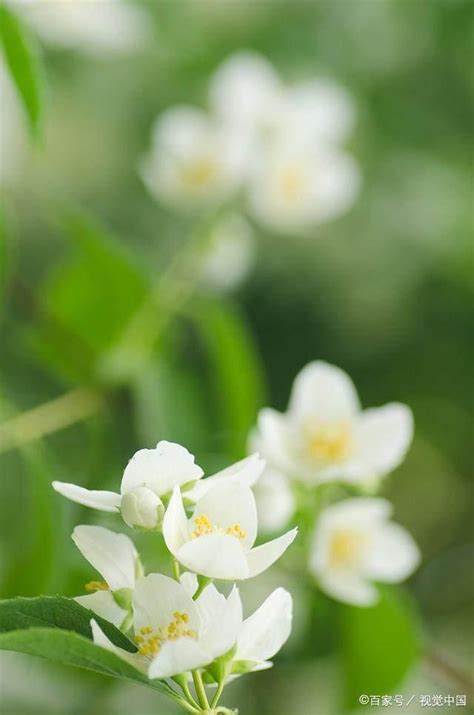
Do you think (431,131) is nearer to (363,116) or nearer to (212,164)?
(363,116)

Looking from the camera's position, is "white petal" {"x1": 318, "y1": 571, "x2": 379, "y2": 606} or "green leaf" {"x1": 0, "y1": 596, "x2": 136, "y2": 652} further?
"white petal" {"x1": 318, "y1": 571, "x2": 379, "y2": 606}

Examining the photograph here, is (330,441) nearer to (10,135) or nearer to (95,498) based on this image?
(95,498)

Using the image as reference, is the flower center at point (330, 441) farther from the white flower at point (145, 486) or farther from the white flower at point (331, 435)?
the white flower at point (145, 486)

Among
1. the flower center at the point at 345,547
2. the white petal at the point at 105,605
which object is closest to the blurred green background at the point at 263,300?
the flower center at the point at 345,547

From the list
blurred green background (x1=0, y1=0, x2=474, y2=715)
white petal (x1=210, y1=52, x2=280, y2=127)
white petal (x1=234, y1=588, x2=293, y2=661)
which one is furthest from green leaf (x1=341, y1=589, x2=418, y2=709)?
white petal (x1=210, y1=52, x2=280, y2=127)

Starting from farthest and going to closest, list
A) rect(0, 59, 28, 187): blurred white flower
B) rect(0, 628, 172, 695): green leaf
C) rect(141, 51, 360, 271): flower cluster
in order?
rect(0, 59, 28, 187): blurred white flower < rect(141, 51, 360, 271): flower cluster < rect(0, 628, 172, 695): green leaf

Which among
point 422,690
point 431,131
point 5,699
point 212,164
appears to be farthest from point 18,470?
point 431,131

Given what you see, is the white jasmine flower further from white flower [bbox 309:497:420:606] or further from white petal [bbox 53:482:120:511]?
white petal [bbox 53:482:120:511]
